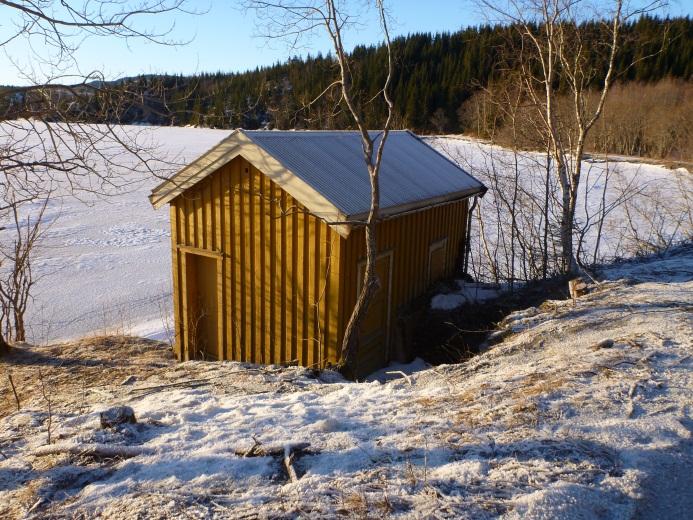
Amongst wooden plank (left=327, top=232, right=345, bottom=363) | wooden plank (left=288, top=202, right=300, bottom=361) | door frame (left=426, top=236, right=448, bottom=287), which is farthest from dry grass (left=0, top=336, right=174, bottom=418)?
door frame (left=426, top=236, right=448, bottom=287)

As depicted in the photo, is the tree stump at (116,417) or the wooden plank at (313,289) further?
the wooden plank at (313,289)

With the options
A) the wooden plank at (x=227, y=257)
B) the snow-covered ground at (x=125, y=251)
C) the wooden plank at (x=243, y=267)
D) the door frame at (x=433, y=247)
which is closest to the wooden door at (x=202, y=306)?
the wooden plank at (x=227, y=257)

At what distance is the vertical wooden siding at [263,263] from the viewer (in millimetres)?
7387

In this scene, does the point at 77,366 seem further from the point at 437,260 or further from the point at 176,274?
the point at 437,260

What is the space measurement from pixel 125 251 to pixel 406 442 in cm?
1896

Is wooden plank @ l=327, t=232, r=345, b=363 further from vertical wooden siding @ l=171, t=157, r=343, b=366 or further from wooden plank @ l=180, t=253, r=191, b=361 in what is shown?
wooden plank @ l=180, t=253, r=191, b=361

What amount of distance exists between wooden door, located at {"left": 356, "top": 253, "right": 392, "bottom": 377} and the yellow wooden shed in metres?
0.02

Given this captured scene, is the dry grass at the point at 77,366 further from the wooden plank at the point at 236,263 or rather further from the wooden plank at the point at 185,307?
the wooden plank at the point at 236,263

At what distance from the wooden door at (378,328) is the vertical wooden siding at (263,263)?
0.84m

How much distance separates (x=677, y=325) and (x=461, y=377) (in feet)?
7.38

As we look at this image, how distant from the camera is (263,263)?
7895mm

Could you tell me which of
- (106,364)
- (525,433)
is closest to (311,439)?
(525,433)

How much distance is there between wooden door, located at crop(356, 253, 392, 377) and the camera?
8117 millimetres

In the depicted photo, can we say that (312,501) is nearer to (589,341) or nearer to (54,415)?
(54,415)
